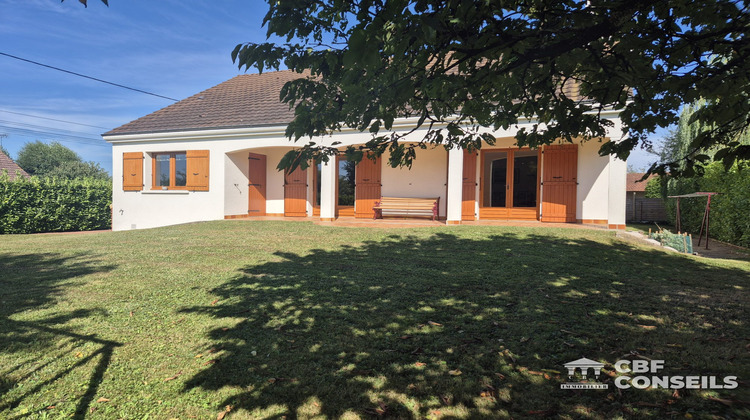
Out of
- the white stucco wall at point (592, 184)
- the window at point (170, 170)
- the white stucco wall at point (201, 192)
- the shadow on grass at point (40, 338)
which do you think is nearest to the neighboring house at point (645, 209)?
the white stucco wall at point (592, 184)

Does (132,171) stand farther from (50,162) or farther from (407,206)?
(50,162)

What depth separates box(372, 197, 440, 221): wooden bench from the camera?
1179cm

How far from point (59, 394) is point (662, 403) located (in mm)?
3931

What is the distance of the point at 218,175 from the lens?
12773mm

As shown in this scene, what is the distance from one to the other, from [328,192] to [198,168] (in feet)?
16.0

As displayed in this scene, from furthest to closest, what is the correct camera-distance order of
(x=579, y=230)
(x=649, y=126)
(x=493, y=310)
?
(x=579, y=230) → (x=493, y=310) → (x=649, y=126)

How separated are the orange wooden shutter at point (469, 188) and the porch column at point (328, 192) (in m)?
3.99

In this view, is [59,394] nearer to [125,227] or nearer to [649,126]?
[649,126]

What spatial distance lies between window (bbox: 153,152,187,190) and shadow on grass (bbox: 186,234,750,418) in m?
9.02

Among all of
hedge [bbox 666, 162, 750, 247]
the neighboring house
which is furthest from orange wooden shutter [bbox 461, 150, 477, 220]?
the neighboring house

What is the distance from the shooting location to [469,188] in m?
11.7

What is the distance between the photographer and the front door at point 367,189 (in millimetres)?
12617

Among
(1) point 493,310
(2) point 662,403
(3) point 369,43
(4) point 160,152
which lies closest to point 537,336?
(1) point 493,310

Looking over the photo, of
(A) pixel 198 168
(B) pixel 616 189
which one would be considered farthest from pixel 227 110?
(B) pixel 616 189
